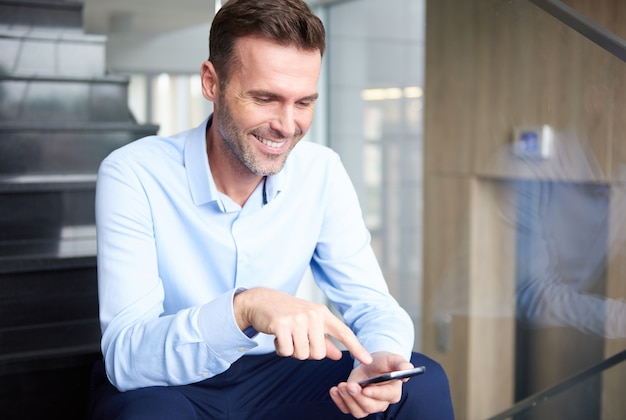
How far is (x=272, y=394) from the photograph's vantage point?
53.4 inches

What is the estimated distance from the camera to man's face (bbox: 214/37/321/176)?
1286 millimetres

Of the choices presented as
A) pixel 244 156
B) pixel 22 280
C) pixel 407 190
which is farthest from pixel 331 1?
pixel 244 156

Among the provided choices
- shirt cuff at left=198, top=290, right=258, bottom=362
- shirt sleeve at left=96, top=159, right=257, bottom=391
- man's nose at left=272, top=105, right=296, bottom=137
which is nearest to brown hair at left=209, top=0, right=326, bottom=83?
man's nose at left=272, top=105, right=296, bottom=137

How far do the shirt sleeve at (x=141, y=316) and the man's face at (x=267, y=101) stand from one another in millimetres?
202

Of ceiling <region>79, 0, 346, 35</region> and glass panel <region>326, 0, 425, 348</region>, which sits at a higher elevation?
ceiling <region>79, 0, 346, 35</region>

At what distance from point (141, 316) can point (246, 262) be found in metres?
0.25

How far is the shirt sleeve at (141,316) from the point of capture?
3.69 ft

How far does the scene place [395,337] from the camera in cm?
129

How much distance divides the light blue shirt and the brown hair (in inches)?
7.2

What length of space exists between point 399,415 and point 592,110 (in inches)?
56.7

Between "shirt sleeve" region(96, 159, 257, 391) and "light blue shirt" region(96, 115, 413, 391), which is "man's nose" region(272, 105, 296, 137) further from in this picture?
"shirt sleeve" region(96, 159, 257, 391)

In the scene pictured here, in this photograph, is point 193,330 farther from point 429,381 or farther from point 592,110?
point 592,110

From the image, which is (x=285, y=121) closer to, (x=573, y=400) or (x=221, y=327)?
(x=221, y=327)

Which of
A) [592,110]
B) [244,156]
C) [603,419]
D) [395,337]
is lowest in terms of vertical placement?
[603,419]
